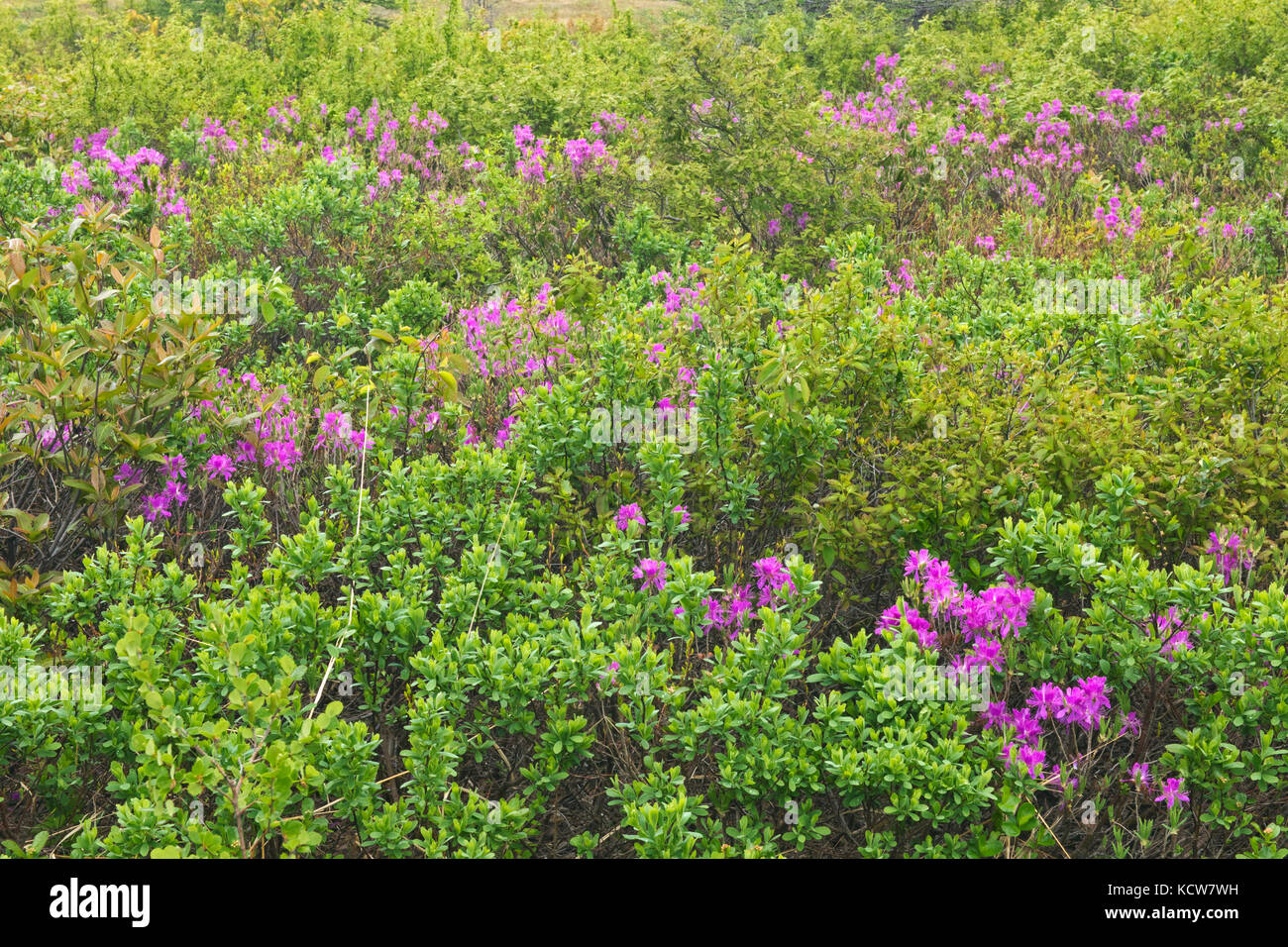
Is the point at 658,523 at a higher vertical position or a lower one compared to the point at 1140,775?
higher

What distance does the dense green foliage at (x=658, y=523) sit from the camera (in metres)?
2.68

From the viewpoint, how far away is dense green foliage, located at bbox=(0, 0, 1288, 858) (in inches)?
105

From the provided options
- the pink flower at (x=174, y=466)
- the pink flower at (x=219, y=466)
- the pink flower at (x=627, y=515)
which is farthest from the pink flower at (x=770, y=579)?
the pink flower at (x=174, y=466)

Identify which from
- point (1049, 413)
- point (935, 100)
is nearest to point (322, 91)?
point (935, 100)

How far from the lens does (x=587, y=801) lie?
9.86ft

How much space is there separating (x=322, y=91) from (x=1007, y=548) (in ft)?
28.6

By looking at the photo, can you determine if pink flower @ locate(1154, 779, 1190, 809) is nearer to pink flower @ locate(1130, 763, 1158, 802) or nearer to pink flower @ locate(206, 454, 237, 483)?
pink flower @ locate(1130, 763, 1158, 802)

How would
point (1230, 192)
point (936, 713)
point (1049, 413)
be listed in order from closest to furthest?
A: point (936, 713), point (1049, 413), point (1230, 192)

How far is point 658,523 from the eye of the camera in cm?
352

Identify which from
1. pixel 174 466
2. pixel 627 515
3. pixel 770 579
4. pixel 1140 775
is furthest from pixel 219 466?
pixel 1140 775

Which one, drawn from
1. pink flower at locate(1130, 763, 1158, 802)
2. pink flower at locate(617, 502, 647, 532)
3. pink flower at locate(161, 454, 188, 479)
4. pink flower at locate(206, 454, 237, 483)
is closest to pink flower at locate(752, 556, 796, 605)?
pink flower at locate(617, 502, 647, 532)

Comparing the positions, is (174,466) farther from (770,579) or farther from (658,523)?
(770,579)

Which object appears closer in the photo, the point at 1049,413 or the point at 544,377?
the point at 1049,413

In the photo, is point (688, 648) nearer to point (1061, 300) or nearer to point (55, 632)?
point (55, 632)
